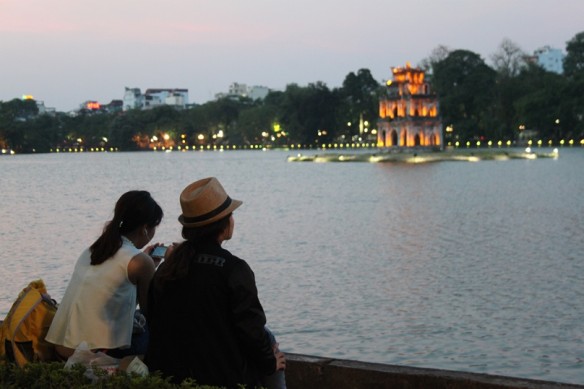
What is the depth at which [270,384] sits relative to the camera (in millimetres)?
6191

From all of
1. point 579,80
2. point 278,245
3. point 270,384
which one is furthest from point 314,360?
point 579,80

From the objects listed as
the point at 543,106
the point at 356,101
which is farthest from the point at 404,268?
the point at 356,101

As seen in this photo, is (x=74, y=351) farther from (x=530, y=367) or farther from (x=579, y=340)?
(x=579, y=340)

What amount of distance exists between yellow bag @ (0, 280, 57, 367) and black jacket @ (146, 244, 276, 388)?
116cm

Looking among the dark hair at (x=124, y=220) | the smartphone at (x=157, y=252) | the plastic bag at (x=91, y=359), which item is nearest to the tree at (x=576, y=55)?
the smartphone at (x=157, y=252)

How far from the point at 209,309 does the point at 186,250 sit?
372mm

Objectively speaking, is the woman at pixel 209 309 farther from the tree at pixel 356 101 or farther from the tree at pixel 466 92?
the tree at pixel 356 101

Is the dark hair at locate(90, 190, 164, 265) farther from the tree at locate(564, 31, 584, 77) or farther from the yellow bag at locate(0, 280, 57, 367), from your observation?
the tree at locate(564, 31, 584, 77)

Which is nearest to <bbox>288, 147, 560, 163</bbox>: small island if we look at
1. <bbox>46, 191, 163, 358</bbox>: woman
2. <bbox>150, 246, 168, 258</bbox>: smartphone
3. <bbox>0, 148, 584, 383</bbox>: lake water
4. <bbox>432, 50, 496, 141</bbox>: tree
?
<bbox>432, 50, 496, 141</bbox>: tree

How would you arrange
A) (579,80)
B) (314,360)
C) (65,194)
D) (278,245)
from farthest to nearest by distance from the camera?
(579,80), (65,194), (278,245), (314,360)

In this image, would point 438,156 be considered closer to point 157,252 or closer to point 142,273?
point 157,252

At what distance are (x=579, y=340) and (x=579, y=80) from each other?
133 metres

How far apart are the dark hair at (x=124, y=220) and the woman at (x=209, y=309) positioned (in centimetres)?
63

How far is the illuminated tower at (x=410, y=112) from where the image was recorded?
12712 centimetres
